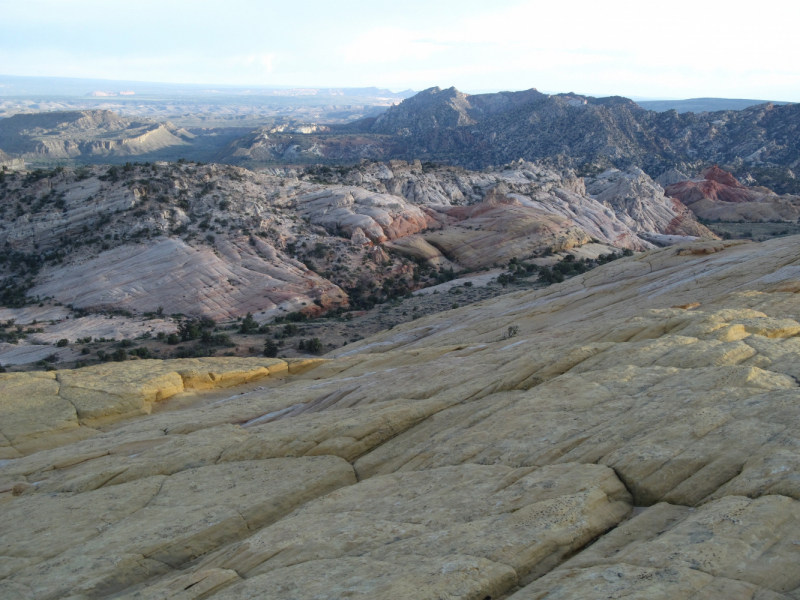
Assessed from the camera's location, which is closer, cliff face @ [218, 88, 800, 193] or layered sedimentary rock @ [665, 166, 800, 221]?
layered sedimentary rock @ [665, 166, 800, 221]

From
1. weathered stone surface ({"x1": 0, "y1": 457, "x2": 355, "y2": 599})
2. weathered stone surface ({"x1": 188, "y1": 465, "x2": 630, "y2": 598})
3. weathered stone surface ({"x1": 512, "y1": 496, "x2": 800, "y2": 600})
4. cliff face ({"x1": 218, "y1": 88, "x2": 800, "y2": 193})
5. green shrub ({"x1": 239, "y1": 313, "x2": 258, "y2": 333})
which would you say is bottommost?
green shrub ({"x1": 239, "y1": 313, "x2": 258, "y2": 333})

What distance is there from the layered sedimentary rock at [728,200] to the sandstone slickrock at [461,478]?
10096 cm

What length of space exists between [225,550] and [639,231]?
Result: 97946mm

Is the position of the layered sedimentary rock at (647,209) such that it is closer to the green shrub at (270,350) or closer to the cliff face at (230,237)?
the cliff face at (230,237)

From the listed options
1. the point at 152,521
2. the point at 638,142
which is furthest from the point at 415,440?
the point at 638,142

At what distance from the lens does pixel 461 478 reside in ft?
42.2

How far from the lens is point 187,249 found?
5947cm

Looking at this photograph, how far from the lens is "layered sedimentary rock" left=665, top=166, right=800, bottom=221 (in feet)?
356

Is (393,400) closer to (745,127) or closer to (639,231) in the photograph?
(639,231)

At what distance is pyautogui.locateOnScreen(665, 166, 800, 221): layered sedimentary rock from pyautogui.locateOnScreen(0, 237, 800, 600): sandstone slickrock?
10096 centimetres

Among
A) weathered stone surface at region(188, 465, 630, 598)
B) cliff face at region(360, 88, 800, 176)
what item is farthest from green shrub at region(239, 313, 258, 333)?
cliff face at region(360, 88, 800, 176)

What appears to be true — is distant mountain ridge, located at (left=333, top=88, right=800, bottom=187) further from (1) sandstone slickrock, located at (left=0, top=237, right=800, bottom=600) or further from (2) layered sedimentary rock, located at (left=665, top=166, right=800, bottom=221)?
(1) sandstone slickrock, located at (left=0, top=237, right=800, bottom=600)

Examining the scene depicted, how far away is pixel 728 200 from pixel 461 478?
13117 centimetres

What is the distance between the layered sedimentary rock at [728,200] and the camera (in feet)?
356
